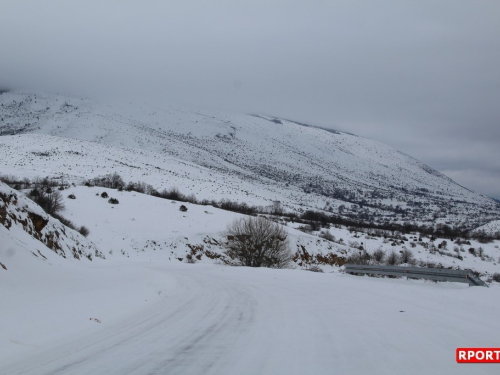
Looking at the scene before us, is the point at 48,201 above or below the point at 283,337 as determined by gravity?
above

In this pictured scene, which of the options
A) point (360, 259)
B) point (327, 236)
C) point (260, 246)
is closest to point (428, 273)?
point (360, 259)

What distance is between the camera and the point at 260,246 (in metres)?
37.0

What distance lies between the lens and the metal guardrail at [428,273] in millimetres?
11000

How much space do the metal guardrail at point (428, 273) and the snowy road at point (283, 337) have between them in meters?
0.88

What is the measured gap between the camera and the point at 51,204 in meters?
37.5

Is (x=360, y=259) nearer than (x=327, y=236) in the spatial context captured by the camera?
Yes

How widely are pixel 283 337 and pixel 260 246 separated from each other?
104 feet

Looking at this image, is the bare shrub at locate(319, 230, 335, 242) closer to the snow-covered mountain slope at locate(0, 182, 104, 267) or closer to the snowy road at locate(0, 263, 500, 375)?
the snow-covered mountain slope at locate(0, 182, 104, 267)

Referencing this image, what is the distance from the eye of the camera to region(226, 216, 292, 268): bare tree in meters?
36.9

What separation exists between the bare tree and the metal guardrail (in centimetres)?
2118

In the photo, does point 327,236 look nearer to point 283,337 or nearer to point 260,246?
point 260,246

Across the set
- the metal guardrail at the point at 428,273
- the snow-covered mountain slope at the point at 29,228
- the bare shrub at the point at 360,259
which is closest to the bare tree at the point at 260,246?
the bare shrub at the point at 360,259

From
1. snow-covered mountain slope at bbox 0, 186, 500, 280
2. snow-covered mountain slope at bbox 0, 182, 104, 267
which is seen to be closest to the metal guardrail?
snow-covered mountain slope at bbox 0, 182, 104, 267

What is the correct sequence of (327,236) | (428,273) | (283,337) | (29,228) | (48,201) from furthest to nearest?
(327,236) < (48,201) < (29,228) < (428,273) < (283,337)
